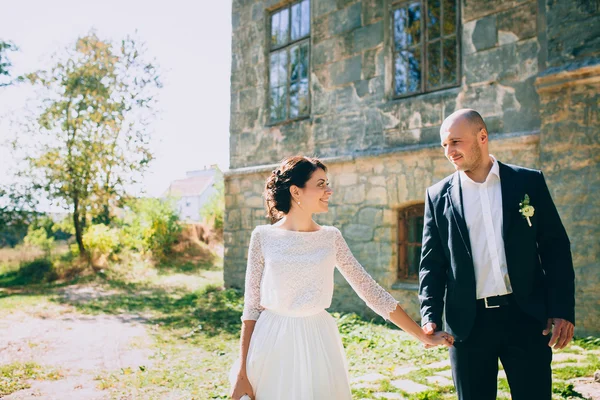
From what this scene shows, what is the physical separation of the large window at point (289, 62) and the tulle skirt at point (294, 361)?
6.83 meters

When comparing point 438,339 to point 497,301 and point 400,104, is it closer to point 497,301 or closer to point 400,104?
point 497,301

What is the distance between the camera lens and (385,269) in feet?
24.8

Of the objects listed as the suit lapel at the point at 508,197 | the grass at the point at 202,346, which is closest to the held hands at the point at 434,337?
the suit lapel at the point at 508,197

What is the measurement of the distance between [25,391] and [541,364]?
15.3ft

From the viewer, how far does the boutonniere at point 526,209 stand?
7.84ft

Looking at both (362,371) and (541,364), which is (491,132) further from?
(541,364)

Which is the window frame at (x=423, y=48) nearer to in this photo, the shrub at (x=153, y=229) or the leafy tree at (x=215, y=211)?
the shrub at (x=153, y=229)

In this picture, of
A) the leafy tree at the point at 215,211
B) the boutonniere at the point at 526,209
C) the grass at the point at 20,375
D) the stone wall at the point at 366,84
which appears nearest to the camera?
the boutonniere at the point at 526,209

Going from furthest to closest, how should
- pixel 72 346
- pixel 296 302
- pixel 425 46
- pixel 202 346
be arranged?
pixel 425 46
pixel 72 346
pixel 202 346
pixel 296 302

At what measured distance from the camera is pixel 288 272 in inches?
98.9

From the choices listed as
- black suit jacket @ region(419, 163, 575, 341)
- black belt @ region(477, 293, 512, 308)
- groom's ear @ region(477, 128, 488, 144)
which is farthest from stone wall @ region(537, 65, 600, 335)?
black belt @ region(477, 293, 512, 308)

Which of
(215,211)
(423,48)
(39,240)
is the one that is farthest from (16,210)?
(423,48)

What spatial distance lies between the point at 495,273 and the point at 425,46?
557cm

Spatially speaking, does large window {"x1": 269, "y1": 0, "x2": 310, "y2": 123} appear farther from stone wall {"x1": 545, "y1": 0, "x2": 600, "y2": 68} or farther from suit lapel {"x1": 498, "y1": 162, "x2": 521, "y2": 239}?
suit lapel {"x1": 498, "y1": 162, "x2": 521, "y2": 239}
